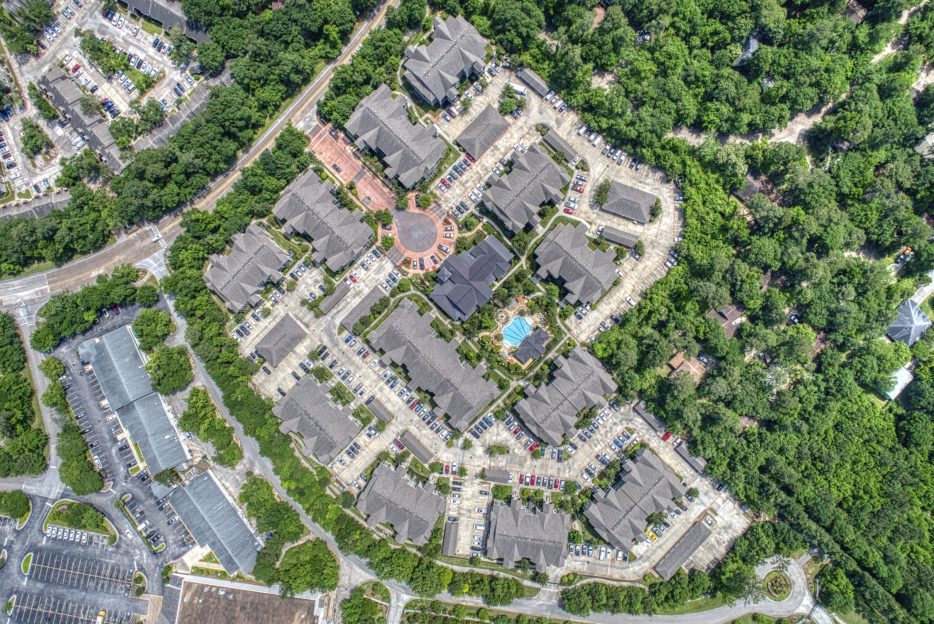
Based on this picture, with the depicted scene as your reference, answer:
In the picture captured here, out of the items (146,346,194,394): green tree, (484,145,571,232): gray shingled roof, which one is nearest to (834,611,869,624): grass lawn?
(484,145,571,232): gray shingled roof

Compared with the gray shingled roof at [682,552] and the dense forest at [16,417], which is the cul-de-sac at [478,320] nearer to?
the gray shingled roof at [682,552]

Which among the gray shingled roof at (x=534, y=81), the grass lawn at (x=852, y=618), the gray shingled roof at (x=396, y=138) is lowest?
the grass lawn at (x=852, y=618)

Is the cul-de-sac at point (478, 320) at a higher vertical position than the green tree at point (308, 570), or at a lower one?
higher

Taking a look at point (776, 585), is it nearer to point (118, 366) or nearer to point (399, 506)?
point (399, 506)

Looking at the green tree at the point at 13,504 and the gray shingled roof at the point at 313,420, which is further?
the green tree at the point at 13,504

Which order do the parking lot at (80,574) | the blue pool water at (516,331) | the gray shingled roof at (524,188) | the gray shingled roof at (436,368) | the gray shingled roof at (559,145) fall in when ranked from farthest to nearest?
1. the gray shingled roof at (559,145)
2. the blue pool water at (516,331)
3. the parking lot at (80,574)
4. the gray shingled roof at (524,188)
5. the gray shingled roof at (436,368)

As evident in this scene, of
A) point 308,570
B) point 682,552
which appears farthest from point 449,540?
point 682,552

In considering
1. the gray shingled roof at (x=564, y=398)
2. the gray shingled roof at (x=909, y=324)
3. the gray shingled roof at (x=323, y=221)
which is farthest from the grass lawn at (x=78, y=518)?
the gray shingled roof at (x=909, y=324)

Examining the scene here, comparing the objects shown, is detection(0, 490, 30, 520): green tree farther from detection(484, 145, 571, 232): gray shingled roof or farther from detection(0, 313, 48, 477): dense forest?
detection(484, 145, 571, 232): gray shingled roof
